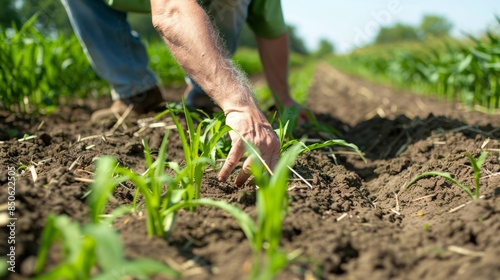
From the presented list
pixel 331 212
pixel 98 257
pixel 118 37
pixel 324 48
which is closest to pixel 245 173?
pixel 331 212

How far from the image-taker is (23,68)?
3.29 metres

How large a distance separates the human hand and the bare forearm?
2.1 inches

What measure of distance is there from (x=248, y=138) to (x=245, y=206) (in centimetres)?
23

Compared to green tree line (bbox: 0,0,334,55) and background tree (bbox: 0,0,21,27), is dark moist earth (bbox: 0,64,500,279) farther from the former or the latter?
→ background tree (bbox: 0,0,21,27)

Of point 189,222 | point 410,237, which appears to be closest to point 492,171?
point 410,237

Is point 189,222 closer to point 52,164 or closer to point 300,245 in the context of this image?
point 300,245

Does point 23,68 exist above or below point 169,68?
above

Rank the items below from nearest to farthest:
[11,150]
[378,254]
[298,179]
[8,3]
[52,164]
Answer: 1. [378,254]
2. [298,179]
3. [52,164]
4. [11,150]
5. [8,3]

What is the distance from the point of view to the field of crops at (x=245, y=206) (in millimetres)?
1057

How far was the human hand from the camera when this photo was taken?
5.17 feet

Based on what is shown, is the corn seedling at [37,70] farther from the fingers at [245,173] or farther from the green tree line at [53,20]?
the fingers at [245,173]

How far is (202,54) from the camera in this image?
173 centimetres

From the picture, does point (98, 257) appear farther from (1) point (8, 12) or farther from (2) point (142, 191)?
(1) point (8, 12)

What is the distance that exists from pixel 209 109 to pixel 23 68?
1.33m
